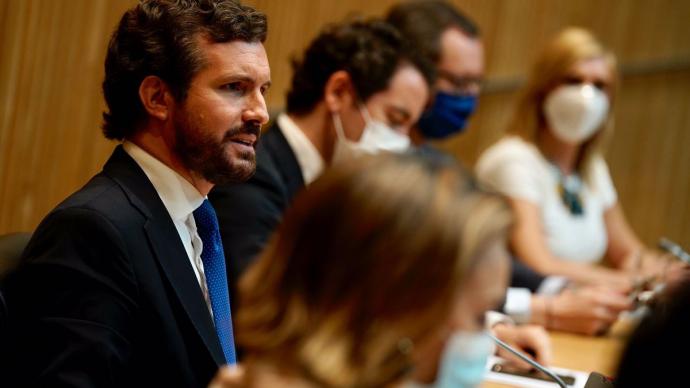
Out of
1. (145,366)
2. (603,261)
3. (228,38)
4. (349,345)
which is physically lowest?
(603,261)

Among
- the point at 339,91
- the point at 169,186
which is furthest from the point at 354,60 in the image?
the point at 169,186

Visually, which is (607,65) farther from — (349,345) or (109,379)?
(349,345)

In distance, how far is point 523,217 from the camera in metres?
3.75

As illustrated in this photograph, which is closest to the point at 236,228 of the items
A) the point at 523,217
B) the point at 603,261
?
the point at 523,217

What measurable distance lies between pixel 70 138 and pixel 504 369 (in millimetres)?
1755

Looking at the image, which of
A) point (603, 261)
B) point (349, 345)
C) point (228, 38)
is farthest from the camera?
point (603, 261)

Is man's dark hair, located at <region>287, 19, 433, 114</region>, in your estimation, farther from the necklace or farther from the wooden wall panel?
the necklace

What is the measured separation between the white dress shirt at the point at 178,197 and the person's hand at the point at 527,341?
33.2 inches

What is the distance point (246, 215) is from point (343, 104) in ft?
2.10

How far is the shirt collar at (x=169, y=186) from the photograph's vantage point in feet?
5.88

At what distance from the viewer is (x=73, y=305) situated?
1.55 metres

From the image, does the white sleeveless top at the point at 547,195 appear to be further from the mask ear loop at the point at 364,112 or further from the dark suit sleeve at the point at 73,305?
the dark suit sleeve at the point at 73,305

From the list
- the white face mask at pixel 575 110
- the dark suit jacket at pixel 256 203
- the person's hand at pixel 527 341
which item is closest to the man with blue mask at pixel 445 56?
the white face mask at pixel 575 110

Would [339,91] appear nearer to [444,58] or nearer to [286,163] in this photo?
[286,163]
